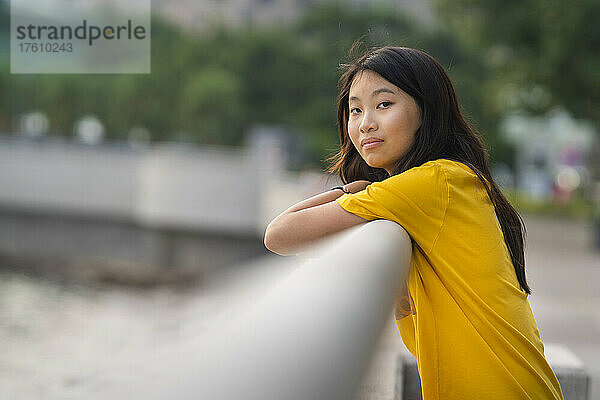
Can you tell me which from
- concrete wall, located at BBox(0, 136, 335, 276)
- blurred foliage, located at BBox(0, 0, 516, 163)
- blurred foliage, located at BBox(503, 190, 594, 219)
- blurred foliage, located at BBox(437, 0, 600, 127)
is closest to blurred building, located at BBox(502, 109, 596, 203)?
blurred foliage, located at BBox(0, 0, 516, 163)

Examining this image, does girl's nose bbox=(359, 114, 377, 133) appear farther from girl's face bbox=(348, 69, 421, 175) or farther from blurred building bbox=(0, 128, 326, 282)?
blurred building bbox=(0, 128, 326, 282)

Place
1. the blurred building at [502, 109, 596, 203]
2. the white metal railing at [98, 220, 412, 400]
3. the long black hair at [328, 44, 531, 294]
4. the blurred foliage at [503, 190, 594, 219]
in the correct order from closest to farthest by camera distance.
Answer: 1. the white metal railing at [98, 220, 412, 400]
2. the long black hair at [328, 44, 531, 294]
3. the blurred foliage at [503, 190, 594, 219]
4. the blurred building at [502, 109, 596, 203]

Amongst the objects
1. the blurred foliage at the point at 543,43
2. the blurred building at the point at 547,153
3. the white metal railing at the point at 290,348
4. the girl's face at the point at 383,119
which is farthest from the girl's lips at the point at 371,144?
the blurred building at the point at 547,153

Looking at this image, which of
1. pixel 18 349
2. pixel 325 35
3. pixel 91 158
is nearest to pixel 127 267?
pixel 91 158

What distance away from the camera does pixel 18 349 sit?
18.4 meters

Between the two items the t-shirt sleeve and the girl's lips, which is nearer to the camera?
the t-shirt sleeve

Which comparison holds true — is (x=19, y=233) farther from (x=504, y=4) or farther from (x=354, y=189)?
(x=354, y=189)

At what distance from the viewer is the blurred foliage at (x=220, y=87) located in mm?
34781

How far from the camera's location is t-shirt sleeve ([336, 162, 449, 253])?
Answer: 1.83m

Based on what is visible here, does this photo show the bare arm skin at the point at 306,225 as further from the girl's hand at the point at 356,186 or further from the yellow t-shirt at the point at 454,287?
the girl's hand at the point at 356,186

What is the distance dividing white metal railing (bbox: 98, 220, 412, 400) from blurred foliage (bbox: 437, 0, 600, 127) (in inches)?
658

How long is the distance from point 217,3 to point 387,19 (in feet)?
33.4

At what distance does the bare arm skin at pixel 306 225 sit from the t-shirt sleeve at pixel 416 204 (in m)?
0.07

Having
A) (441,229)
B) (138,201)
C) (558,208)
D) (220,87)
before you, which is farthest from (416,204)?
(220,87)
